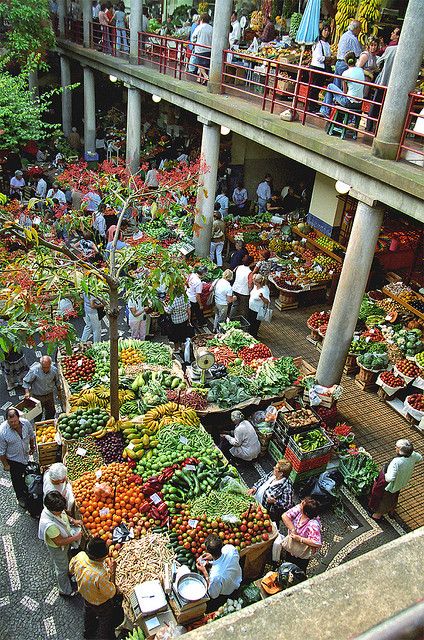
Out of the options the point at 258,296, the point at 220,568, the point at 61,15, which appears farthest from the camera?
the point at 61,15

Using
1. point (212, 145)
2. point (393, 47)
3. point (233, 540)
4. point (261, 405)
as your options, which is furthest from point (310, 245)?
point (233, 540)

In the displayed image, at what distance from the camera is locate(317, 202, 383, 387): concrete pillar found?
8.49 meters

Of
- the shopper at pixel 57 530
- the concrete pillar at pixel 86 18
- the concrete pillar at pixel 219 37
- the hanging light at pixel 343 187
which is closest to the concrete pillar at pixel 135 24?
the concrete pillar at pixel 86 18

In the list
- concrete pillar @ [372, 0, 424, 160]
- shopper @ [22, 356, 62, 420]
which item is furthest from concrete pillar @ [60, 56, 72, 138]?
concrete pillar @ [372, 0, 424, 160]

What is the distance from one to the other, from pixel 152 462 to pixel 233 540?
1.66 m

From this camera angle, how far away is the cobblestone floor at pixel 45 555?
19.8ft

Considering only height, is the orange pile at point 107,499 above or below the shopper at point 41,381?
below

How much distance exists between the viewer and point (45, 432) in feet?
25.8

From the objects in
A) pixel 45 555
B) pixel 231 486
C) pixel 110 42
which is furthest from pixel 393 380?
pixel 110 42

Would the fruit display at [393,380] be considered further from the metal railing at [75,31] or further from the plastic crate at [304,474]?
the metal railing at [75,31]

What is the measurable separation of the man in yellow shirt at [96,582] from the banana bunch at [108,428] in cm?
211

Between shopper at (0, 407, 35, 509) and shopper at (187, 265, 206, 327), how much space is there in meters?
5.13

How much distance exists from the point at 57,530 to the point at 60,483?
1.87 ft

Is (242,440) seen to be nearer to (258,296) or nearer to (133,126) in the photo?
(258,296)
